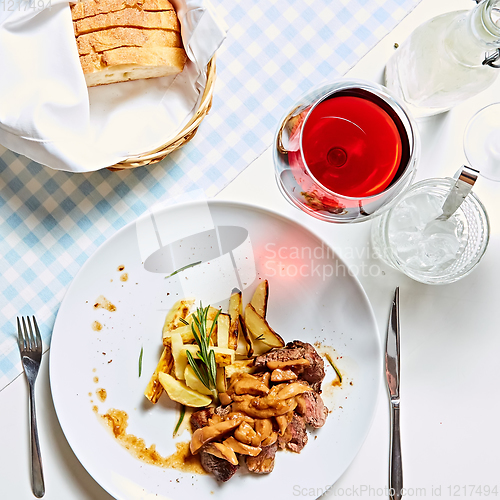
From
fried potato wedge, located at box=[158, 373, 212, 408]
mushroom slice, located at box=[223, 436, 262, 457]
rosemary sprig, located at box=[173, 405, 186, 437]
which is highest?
fried potato wedge, located at box=[158, 373, 212, 408]

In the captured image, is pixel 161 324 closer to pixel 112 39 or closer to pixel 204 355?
pixel 204 355

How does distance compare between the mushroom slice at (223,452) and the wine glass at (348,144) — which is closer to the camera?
the wine glass at (348,144)

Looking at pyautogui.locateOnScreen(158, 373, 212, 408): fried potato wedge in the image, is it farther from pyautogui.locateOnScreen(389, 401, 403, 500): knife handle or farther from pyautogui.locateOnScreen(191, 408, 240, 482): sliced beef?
pyautogui.locateOnScreen(389, 401, 403, 500): knife handle

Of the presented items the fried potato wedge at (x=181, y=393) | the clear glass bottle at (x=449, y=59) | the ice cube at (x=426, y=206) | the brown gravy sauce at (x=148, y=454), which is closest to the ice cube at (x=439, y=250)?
the ice cube at (x=426, y=206)

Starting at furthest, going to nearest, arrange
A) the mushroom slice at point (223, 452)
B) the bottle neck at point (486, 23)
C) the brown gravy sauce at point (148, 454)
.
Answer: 1. the brown gravy sauce at point (148, 454)
2. the mushroom slice at point (223, 452)
3. the bottle neck at point (486, 23)

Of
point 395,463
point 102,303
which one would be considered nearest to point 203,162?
point 102,303

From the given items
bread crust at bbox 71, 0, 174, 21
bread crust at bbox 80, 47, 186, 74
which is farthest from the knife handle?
bread crust at bbox 71, 0, 174, 21

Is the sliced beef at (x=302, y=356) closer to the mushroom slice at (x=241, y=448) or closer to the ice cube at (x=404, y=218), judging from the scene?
the mushroom slice at (x=241, y=448)

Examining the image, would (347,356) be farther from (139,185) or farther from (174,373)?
(139,185)
